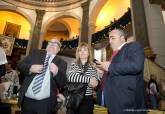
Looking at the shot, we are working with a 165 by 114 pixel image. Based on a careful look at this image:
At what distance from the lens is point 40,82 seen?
7.72 feet

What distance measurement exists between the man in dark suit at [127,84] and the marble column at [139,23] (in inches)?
237

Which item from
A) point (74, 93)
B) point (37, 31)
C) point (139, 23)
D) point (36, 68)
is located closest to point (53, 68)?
point (36, 68)

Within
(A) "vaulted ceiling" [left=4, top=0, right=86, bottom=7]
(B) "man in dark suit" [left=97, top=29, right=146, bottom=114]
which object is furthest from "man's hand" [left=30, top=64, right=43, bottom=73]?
(A) "vaulted ceiling" [left=4, top=0, right=86, bottom=7]

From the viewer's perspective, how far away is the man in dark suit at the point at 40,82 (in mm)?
2256

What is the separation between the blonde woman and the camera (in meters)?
2.52

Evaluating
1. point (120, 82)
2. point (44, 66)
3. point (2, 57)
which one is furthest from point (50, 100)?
point (2, 57)

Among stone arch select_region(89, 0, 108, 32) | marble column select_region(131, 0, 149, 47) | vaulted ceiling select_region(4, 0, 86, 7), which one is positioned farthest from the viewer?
vaulted ceiling select_region(4, 0, 86, 7)

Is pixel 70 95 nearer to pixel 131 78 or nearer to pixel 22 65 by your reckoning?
pixel 22 65

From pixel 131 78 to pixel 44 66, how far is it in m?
1.13

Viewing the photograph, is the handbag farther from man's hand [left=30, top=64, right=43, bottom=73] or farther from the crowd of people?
man's hand [left=30, top=64, right=43, bottom=73]

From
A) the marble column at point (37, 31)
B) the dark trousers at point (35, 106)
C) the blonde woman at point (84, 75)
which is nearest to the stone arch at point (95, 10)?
the marble column at point (37, 31)

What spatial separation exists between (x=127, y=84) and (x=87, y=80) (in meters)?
0.79

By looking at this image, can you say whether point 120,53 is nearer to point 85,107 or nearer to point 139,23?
point 85,107

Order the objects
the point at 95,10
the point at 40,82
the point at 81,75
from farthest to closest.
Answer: the point at 95,10, the point at 81,75, the point at 40,82
